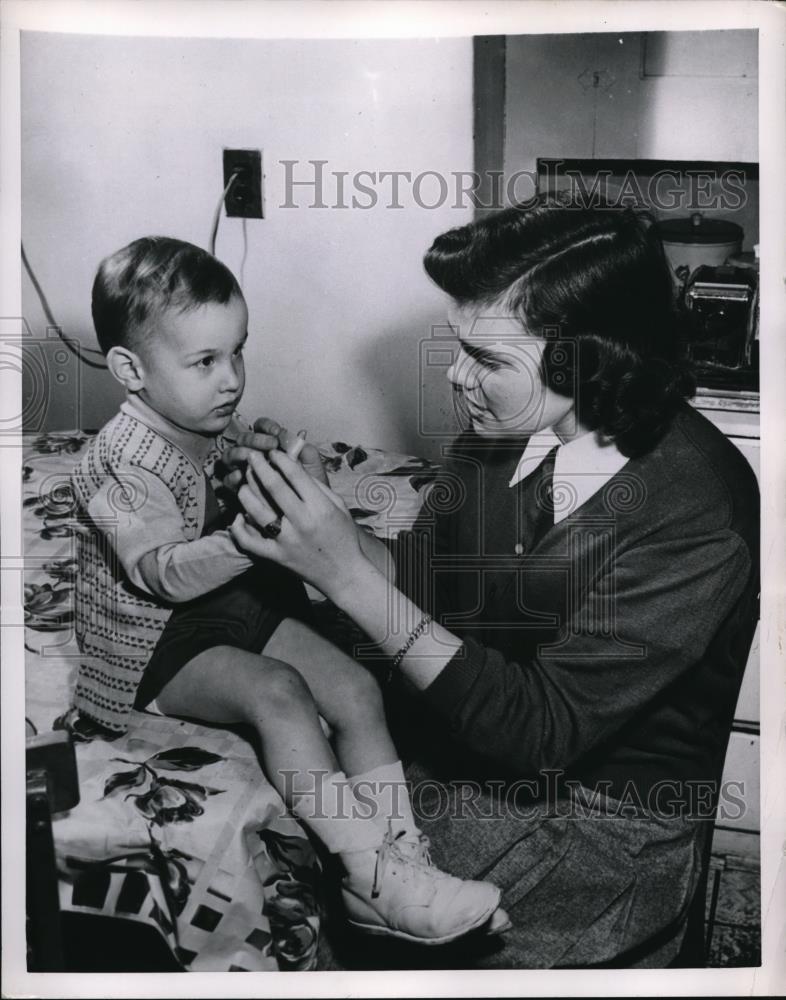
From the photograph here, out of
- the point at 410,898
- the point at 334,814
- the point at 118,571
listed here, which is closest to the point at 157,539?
the point at 118,571

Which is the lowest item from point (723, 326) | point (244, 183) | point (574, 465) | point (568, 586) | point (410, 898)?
point (410, 898)

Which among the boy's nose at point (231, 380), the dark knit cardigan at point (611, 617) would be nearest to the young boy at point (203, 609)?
the boy's nose at point (231, 380)

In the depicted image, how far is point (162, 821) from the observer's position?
3.17ft

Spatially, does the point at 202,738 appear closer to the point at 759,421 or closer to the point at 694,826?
the point at 694,826

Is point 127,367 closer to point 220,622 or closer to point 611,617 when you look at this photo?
point 220,622

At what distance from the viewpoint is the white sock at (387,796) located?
1.02 m

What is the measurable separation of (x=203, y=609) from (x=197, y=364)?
232mm

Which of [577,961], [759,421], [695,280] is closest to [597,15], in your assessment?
[695,280]

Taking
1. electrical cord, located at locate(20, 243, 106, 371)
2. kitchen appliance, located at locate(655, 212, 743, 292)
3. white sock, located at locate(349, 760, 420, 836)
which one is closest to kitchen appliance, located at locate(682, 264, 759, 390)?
kitchen appliance, located at locate(655, 212, 743, 292)

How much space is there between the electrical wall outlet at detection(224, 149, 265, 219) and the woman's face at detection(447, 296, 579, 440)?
0.21m

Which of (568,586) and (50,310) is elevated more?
(50,310)

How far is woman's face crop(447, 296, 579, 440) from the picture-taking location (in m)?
1.00

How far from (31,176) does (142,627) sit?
1.45 feet

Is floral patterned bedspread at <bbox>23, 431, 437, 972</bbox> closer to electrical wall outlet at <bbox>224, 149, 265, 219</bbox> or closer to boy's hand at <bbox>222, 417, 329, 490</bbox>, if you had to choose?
boy's hand at <bbox>222, 417, 329, 490</bbox>
